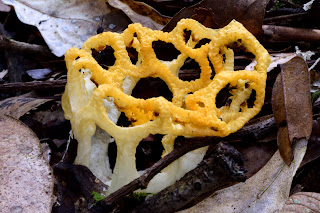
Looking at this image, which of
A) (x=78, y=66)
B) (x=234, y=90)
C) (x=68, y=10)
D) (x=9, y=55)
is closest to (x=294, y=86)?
(x=234, y=90)

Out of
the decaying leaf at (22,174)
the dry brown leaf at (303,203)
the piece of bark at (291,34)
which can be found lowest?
the decaying leaf at (22,174)

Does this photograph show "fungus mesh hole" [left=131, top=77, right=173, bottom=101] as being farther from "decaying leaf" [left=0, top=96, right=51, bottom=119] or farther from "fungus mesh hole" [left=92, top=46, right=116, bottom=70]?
"decaying leaf" [left=0, top=96, right=51, bottom=119]

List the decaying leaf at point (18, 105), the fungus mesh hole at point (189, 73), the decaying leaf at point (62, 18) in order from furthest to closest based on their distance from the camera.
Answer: the decaying leaf at point (62, 18), the fungus mesh hole at point (189, 73), the decaying leaf at point (18, 105)

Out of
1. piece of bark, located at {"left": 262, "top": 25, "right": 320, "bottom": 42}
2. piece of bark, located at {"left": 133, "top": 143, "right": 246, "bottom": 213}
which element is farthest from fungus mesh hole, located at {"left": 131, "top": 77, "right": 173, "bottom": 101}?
piece of bark, located at {"left": 262, "top": 25, "right": 320, "bottom": 42}

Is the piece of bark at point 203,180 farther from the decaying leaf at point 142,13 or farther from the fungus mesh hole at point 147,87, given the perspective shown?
the decaying leaf at point 142,13

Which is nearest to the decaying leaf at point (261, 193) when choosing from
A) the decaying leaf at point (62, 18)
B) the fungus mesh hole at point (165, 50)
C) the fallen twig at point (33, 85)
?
the fungus mesh hole at point (165, 50)

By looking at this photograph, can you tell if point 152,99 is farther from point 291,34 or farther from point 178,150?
point 291,34

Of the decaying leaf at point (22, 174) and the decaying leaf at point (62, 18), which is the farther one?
the decaying leaf at point (62, 18)

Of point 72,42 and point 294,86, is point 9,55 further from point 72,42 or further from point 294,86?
point 294,86
